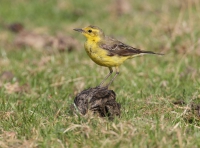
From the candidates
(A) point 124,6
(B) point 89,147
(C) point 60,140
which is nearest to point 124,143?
(B) point 89,147

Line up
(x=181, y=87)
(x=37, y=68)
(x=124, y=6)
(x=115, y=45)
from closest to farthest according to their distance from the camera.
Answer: (x=115, y=45) → (x=181, y=87) → (x=37, y=68) → (x=124, y=6)

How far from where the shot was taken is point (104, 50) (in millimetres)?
7043

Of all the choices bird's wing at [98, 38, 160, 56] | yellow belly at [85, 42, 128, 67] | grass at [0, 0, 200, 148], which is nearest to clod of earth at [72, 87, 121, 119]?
grass at [0, 0, 200, 148]

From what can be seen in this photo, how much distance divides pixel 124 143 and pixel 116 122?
25.9 inches

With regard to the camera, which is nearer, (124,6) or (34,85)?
(34,85)

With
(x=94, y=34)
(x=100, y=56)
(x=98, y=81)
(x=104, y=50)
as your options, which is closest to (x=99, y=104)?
(x=100, y=56)

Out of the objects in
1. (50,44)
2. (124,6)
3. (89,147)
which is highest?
(124,6)

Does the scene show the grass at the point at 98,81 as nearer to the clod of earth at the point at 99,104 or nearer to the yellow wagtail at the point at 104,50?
the clod of earth at the point at 99,104

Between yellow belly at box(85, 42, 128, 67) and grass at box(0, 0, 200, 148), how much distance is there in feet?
1.67

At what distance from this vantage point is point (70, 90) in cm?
795

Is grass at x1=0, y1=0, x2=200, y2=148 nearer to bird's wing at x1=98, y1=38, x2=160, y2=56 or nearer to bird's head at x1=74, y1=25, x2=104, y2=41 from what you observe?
bird's wing at x1=98, y1=38, x2=160, y2=56

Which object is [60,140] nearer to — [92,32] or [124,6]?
[92,32]

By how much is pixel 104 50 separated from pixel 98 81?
56.1 inches

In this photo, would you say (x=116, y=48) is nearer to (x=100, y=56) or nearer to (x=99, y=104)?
(x=100, y=56)
